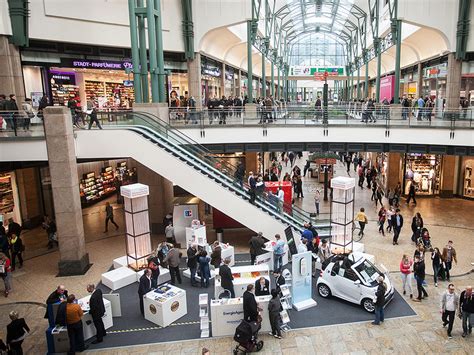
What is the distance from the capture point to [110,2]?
2161 centimetres

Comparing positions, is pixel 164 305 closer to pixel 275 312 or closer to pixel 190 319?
pixel 190 319

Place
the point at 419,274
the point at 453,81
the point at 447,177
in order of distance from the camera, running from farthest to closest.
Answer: the point at 447,177 < the point at 453,81 < the point at 419,274

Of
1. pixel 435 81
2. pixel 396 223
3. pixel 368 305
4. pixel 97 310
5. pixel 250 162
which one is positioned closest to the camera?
pixel 97 310

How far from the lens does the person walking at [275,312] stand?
962 centimetres

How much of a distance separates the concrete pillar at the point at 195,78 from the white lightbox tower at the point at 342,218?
1328cm

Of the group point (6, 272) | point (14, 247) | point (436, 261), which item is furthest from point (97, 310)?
point (436, 261)

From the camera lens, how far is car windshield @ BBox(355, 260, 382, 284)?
11.2m

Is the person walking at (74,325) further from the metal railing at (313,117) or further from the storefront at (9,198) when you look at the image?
the storefront at (9,198)

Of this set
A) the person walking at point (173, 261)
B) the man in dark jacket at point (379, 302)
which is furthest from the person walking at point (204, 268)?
the man in dark jacket at point (379, 302)

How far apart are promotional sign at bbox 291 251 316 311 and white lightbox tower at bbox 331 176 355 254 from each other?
288 centimetres

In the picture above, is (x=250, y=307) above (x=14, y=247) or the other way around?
above

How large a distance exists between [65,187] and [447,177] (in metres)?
21.2

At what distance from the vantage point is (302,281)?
1134 centimetres

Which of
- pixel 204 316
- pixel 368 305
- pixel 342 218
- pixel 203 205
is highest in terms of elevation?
pixel 342 218
